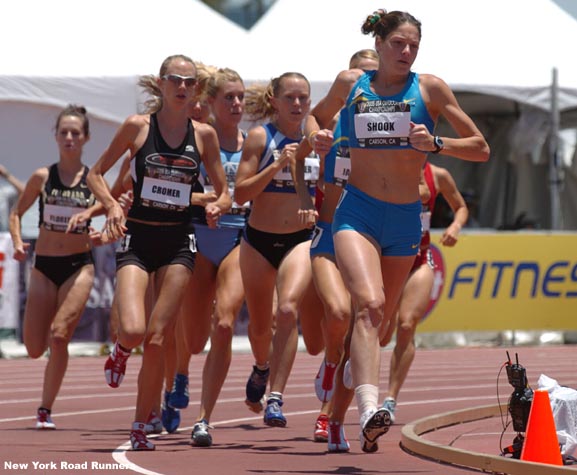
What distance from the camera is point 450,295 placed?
20203mm

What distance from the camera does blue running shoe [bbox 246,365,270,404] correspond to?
10.7 meters

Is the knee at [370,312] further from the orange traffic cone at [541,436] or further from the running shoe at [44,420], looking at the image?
the running shoe at [44,420]

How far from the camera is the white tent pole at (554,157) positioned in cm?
2147

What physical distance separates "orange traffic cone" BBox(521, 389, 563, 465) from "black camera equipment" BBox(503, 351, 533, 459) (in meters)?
0.32

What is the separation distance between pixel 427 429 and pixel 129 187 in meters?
2.63

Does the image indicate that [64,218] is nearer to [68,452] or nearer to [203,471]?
[68,452]

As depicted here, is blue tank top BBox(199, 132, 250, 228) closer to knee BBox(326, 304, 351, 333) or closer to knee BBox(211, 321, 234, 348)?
knee BBox(211, 321, 234, 348)

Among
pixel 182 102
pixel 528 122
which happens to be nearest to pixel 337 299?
pixel 182 102

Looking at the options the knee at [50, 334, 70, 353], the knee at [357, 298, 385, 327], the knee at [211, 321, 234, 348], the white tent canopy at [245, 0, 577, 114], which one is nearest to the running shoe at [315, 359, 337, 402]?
the knee at [211, 321, 234, 348]

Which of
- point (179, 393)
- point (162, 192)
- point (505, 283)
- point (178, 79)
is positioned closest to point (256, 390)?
point (179, 393)

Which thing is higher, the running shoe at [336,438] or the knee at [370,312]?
the knee at [370,312]

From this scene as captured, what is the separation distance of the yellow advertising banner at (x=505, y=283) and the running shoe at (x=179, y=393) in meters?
9.40

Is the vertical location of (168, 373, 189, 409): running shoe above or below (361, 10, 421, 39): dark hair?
below

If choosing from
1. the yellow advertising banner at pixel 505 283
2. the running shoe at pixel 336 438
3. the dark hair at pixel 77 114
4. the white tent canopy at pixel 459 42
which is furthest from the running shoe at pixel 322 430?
the white tent canopy at pixel 459 42
